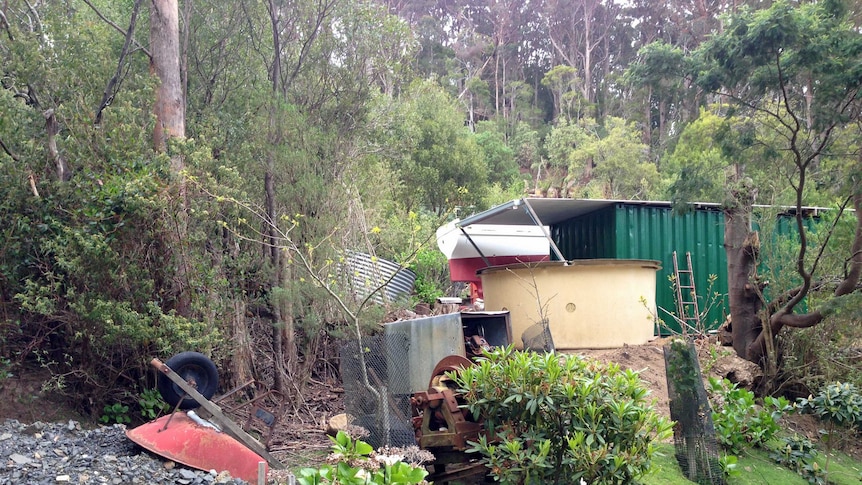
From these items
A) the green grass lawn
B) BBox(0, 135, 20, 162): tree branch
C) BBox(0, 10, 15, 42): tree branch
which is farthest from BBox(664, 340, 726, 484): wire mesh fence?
BBox(0, 10, 15, 42): tree branch

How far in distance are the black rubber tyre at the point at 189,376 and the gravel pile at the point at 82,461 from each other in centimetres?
51

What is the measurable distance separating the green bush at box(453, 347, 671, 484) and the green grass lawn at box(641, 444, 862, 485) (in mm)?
1283

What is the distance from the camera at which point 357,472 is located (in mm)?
4324

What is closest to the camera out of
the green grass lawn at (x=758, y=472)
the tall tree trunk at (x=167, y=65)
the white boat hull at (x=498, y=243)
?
the green grass lawn at (x=758, y=472)

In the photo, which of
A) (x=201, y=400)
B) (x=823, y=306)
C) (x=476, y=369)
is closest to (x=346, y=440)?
(x=476, y=369)

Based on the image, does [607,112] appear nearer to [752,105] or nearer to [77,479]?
[752,105]

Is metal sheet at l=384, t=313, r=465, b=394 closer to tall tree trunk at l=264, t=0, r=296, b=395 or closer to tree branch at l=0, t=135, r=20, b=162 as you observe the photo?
tall tree trunk at l=264, t=0, r=296, b=395

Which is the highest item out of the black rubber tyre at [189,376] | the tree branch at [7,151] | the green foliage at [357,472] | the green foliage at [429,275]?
the tree branch at [7,151]

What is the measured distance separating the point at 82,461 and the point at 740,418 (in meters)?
6.69

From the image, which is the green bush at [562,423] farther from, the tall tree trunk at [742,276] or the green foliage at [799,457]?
the tall tree trunk at [742,276]

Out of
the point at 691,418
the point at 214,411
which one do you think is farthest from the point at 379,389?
the point at 691,418

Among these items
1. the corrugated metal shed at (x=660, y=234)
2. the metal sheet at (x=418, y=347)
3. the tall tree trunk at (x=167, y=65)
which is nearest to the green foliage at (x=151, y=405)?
the metal sheet at (x=418, y=347)

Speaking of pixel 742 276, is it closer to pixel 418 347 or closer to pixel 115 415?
pixel 418 347

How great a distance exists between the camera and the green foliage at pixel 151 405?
24.4 feet
